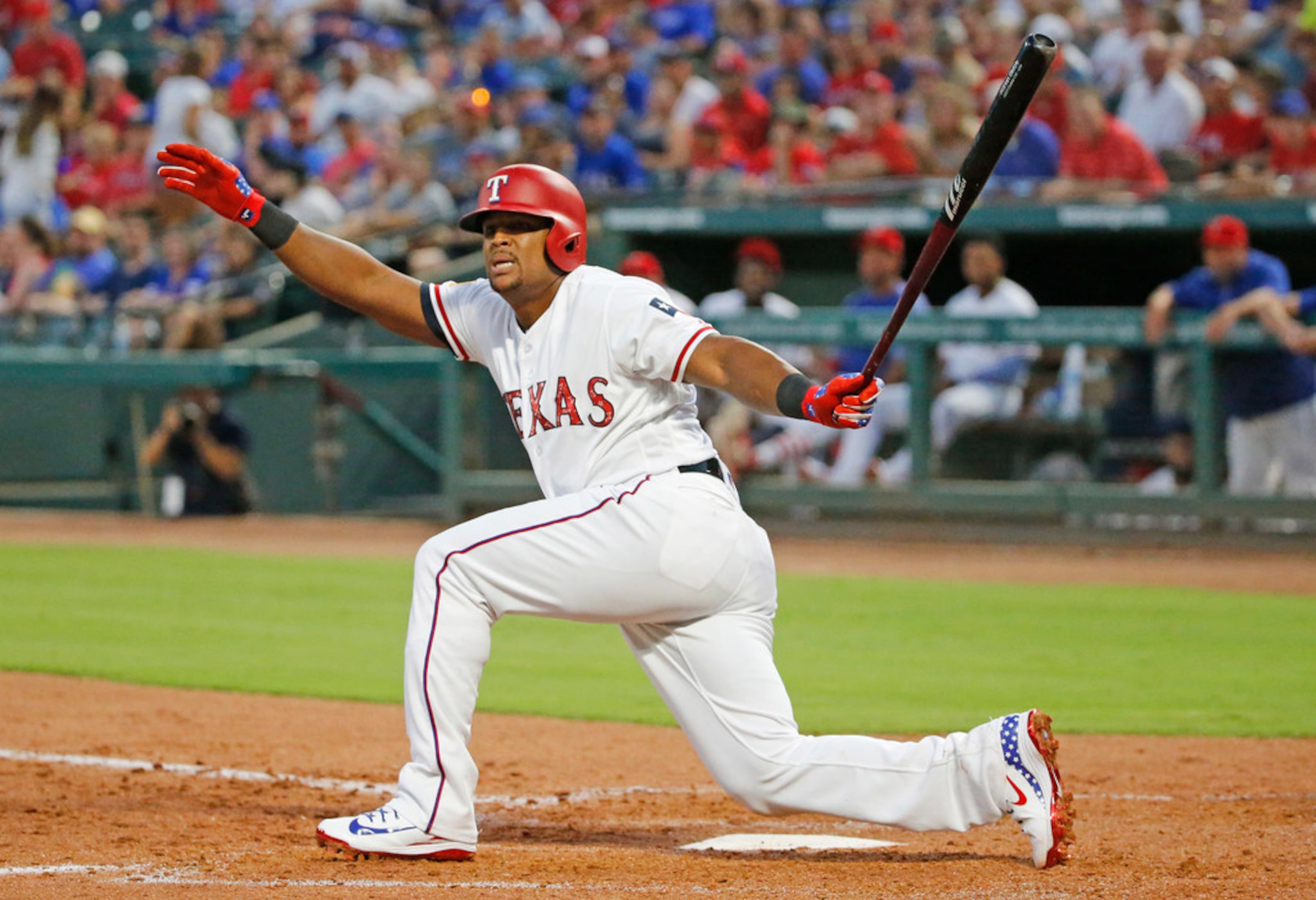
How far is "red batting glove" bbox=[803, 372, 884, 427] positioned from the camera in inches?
138

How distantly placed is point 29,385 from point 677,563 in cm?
1029

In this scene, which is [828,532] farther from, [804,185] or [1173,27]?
[1173,27]

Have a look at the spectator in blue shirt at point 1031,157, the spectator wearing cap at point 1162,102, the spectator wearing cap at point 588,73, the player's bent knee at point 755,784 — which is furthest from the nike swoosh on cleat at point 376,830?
the spectator wearing cap at point 588,73

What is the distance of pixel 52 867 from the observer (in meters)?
3.76

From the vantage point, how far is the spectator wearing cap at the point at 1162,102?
36.8 ft

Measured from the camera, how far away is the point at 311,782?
16.1ft

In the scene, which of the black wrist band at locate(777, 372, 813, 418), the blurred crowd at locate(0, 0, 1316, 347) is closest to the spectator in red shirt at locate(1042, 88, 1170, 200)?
the blurred crowd at locate(0, 0, 1316, 347)

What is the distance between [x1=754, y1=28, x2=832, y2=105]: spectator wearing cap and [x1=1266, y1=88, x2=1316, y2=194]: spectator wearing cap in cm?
377

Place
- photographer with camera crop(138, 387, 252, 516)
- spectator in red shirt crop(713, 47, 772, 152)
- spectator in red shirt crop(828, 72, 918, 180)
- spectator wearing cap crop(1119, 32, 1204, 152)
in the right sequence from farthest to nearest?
spectator in red shirt crop(713, 47, 772, 152)
photographer with camera crop(138, 387, 252, 516)
spectator in red shirt crop(828, 72, 918, 180)
spectator wearing cap crop(1119, 32, 1204, 152)

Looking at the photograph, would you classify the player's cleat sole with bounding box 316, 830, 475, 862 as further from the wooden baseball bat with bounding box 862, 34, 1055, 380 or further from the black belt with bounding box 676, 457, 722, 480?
the wooden baseball bat with bounding box 862, 34, 1055, 380

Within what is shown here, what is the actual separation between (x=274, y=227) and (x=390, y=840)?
1572 millimetres

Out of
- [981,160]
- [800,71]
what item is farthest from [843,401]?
[800,71]

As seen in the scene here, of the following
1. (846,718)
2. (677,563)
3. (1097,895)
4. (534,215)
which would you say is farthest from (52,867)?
(846,718)

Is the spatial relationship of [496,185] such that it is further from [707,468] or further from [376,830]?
[376,830]
